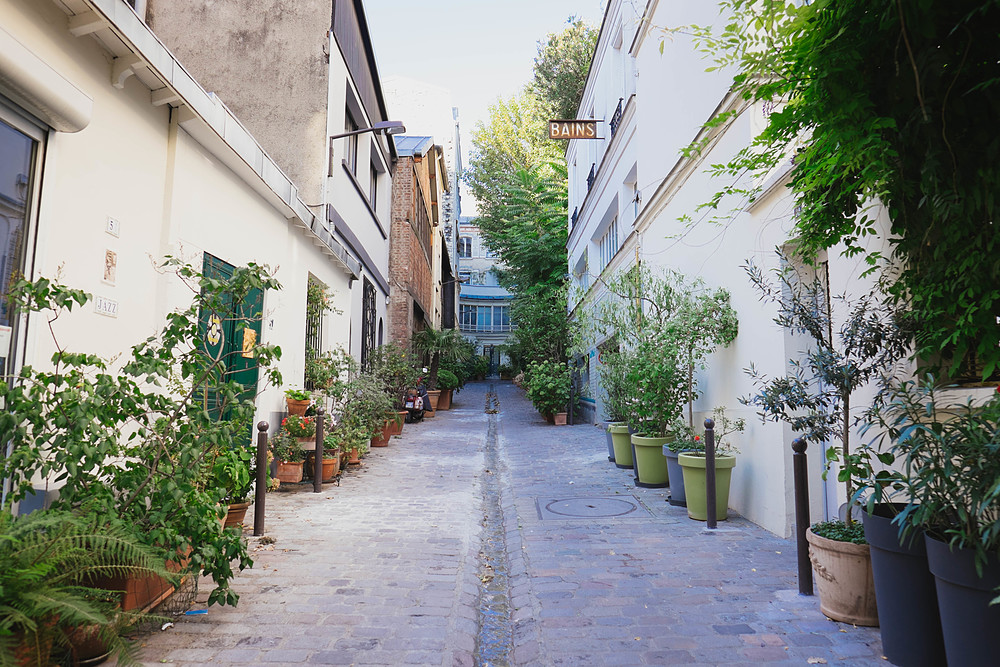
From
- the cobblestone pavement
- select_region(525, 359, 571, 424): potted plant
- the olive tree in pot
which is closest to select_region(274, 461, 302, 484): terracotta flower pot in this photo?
the cobblestone pavement

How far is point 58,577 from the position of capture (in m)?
2.54

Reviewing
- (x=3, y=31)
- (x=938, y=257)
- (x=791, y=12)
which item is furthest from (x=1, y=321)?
(x=938, y=257)

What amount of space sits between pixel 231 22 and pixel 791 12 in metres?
9.63

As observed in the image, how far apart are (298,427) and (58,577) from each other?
5357mm

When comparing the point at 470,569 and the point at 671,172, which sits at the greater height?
the point at 671,172

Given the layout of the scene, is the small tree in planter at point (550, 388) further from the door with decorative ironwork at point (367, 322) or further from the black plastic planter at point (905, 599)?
the black plastic planter at point (905, 599)

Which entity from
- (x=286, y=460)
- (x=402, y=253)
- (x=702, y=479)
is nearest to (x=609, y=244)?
(x=402, y=253)

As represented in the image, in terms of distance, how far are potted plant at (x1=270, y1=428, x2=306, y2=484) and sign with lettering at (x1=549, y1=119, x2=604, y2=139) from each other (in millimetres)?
9977

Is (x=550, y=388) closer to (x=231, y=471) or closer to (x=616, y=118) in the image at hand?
(x=616, y=118)

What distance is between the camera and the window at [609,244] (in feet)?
48.9

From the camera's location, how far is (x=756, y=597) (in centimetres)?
406

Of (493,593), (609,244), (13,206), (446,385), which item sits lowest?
(493,593)

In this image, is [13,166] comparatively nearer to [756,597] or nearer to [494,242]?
[756,597]

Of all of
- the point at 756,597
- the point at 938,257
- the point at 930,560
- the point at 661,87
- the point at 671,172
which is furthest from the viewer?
the point at 661,87
